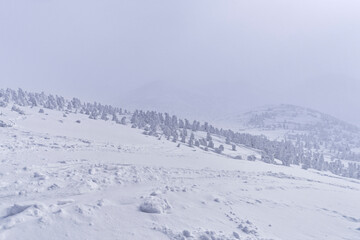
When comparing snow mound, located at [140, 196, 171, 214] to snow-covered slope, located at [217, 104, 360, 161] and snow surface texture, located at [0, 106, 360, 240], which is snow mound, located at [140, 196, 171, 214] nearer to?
snow surface texture, located at [0, 106, 360, 240]

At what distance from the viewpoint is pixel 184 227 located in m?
9.80

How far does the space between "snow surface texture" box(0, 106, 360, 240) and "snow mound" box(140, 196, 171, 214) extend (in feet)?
0.11

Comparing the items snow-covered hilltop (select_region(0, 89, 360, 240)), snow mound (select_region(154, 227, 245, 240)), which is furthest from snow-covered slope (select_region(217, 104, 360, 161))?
snow mound (select_region(154, 227, 245, 240))

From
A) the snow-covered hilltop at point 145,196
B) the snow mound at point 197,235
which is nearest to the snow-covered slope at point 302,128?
the snow-covered hilltop at point 145,196

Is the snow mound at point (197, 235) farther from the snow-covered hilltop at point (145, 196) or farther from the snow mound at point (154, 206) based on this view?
the snow mound at point (154, 206)

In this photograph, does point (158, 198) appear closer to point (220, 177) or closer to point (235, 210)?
point (235, 210)

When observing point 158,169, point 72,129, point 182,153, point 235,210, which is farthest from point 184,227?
point 72,129

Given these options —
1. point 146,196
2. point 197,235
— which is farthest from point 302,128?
point 197,235

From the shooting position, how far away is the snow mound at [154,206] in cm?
1047

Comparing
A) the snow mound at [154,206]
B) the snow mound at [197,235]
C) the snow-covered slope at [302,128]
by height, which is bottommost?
the snow mound at [197,235]

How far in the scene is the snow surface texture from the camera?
9.31 meters

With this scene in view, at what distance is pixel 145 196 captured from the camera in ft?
38.9

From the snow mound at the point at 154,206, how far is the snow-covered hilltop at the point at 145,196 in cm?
3

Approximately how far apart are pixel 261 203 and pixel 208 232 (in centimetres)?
498
